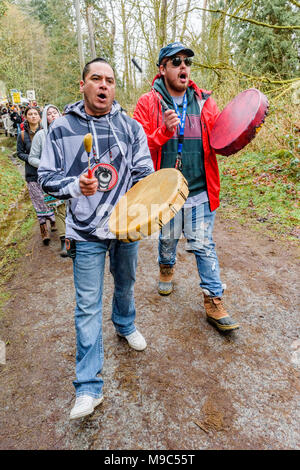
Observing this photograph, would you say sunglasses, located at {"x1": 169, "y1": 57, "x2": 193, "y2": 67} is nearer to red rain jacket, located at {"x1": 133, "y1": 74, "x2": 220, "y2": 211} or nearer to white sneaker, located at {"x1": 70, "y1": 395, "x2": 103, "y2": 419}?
red rain jacket, located at {"x1": 133, "y1": 74, "x2": 220, "y2": 211}

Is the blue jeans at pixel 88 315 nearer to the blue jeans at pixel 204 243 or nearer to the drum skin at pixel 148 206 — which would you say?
the drum skin at pixel 148 206

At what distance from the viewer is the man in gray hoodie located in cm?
186

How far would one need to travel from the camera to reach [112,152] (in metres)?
1.96

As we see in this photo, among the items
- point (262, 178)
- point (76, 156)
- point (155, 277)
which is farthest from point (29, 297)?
point (262, 178)

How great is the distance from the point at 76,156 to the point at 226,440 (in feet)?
6.34

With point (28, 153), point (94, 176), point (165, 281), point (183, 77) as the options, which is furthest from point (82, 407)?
point (28, 153)

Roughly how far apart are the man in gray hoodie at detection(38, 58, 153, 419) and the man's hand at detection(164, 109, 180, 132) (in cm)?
27

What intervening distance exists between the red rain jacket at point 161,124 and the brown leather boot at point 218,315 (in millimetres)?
834

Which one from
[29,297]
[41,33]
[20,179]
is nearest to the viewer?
[29,297]

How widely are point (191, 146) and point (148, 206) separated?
3.35 feet

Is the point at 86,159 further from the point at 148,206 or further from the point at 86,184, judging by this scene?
the point at 148,206

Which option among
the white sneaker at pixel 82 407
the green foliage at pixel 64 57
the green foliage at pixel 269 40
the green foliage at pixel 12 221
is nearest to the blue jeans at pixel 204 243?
the white sneaker at pixel 82 407

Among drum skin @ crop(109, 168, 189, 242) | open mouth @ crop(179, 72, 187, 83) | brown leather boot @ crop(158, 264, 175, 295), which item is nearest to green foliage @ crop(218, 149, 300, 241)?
brown leather boot @ crop(158, 264, 175, 295)

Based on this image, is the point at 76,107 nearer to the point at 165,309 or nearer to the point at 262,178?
the point at 165,309
